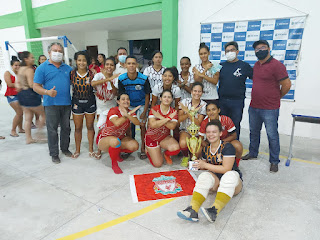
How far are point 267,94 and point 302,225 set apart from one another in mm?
1604

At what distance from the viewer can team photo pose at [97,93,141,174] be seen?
309cm

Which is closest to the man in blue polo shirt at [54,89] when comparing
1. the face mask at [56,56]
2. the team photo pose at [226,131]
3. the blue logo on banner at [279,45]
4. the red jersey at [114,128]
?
the face mask at [56,56]

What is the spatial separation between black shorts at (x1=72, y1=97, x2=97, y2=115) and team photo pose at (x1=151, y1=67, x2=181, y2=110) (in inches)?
37.1

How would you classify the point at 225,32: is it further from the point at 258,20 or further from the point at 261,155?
the point at 261,155

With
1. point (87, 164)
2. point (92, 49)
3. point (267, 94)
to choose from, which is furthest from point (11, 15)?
point (267, 94)

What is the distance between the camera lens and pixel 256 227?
2.06 meters

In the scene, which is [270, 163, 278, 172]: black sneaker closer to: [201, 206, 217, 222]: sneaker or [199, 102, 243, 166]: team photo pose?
[199, 102, 243, 166]: team photo pose

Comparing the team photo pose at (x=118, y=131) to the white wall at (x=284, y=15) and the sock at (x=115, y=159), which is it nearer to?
the sock at (x=115, y=159)

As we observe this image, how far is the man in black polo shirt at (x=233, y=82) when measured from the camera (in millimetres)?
3223

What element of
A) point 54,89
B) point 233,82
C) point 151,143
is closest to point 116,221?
point 151,143

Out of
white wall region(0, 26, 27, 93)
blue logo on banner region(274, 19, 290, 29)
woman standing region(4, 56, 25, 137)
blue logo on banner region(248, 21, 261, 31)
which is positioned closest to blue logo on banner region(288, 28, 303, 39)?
blue logo on banner region(274, 19, 290, 29)

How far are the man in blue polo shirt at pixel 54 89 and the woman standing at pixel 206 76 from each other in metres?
1.90

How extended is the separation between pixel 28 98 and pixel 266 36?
180 inches

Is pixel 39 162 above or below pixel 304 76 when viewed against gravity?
below
